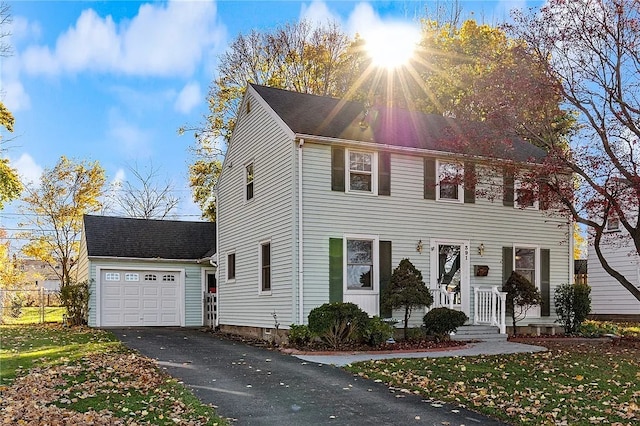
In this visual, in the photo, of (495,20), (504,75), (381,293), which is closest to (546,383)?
(381,293)

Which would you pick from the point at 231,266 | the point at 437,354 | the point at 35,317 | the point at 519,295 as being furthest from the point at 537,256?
the point at 35,317

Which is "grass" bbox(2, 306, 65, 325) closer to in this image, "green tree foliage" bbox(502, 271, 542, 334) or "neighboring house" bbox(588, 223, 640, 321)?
"green tree foliage" bbox(502, 271, 542, 334)

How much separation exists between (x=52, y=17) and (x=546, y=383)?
455 inches

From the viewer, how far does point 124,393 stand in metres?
8.29

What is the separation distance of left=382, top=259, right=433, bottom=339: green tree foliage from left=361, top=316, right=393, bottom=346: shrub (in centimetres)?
99

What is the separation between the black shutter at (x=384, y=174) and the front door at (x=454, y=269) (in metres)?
1.97

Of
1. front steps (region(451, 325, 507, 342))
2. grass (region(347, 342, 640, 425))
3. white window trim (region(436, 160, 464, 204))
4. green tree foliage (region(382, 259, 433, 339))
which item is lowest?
front steps (region(451, 325, 507, 342))

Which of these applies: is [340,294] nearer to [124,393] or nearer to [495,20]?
[124,393]

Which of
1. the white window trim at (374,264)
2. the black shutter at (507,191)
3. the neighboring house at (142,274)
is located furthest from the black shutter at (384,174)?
the neighboring house at (142,274)

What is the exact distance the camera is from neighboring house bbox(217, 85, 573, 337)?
47.6ft

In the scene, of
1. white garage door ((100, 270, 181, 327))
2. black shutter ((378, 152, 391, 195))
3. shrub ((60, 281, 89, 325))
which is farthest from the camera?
white garage door ((100, 270, 181, 327))

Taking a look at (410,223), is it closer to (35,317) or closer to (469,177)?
(469,177)

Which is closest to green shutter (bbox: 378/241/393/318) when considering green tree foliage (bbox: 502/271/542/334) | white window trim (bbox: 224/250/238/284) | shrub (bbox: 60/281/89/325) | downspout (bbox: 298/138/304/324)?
downspout (bbox: 298/138/304/324)

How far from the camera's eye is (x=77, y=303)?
2100 centimetres
